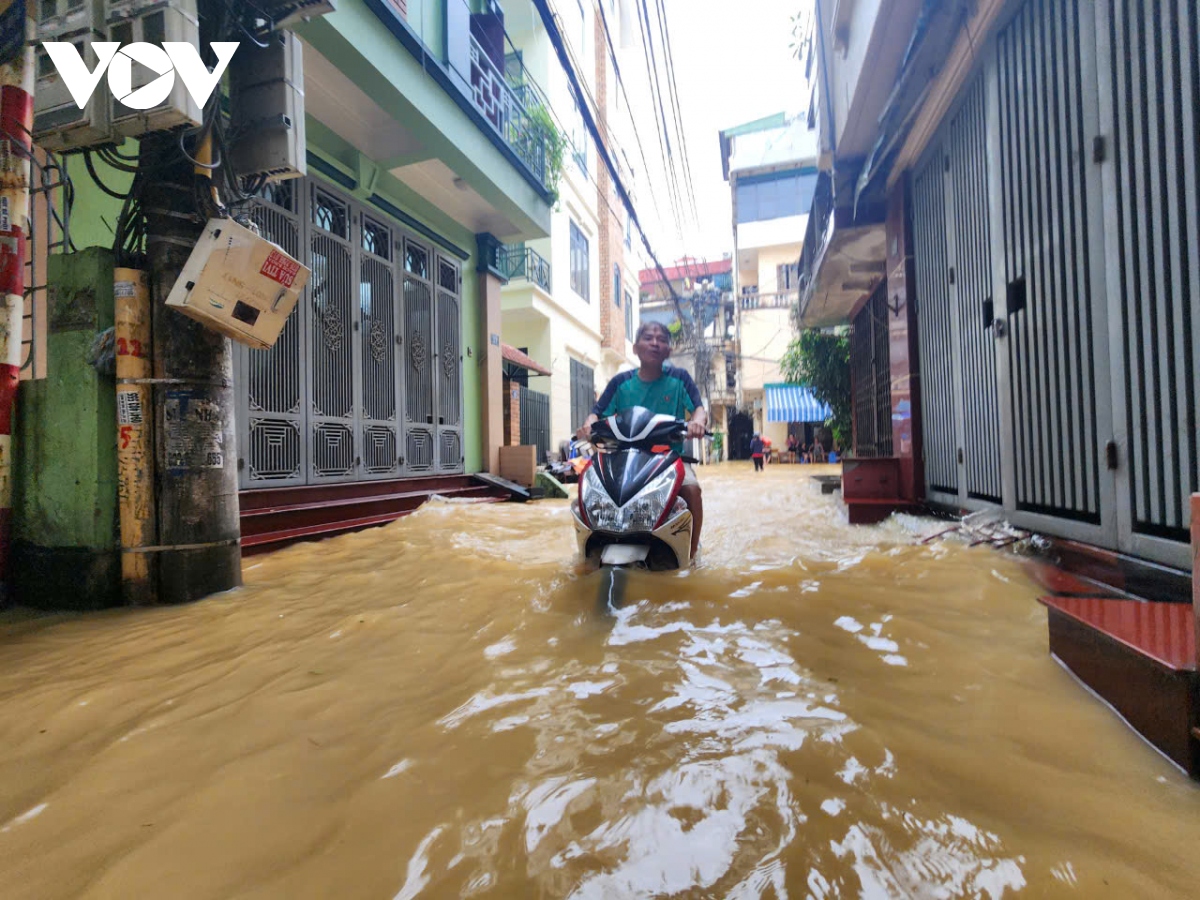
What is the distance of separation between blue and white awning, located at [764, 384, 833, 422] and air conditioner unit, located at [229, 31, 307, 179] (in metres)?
20.1

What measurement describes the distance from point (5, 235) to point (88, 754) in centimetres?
289

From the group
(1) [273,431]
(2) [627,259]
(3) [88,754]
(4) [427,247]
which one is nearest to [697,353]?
(2) [627,259]

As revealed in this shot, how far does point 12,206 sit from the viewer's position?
306 centimetres

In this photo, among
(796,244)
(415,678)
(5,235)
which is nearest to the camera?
(415,678)

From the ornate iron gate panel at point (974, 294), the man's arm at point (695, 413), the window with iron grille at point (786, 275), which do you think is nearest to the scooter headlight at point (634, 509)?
the man's arm at point (695, 413)

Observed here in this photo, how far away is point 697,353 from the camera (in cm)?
2316

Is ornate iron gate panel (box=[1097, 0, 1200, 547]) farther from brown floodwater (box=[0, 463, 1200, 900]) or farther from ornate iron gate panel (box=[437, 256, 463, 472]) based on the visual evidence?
ornate iron gate panel (box=[437, 256, 463, 472])

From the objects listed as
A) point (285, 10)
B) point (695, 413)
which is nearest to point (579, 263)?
point (285, 10)

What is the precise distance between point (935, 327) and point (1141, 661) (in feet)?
15.0

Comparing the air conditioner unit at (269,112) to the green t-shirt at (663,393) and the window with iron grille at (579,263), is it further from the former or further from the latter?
the window with iron grille at (579,263)

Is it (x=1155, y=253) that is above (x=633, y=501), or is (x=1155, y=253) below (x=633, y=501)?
above

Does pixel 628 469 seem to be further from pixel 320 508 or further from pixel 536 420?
pixel 536 420

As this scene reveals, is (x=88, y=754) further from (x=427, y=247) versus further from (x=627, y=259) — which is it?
(x=627, y=259)

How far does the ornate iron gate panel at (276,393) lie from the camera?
5355 millimetres
